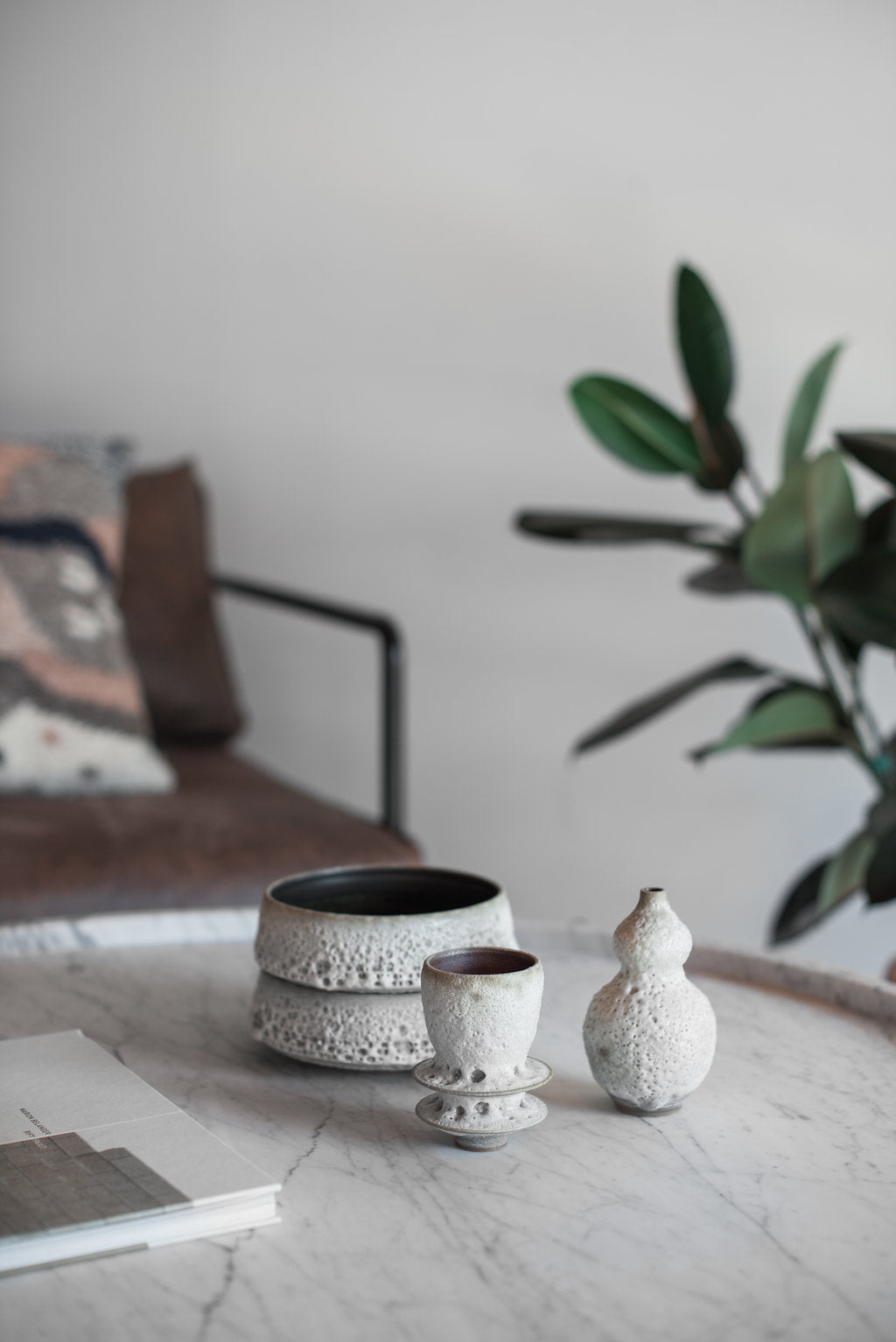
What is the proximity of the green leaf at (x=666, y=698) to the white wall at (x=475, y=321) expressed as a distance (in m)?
0.46

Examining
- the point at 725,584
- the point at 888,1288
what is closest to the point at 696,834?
the point at 725,584

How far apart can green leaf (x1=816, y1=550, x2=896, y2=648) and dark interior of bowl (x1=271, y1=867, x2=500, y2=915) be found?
76 centimetres

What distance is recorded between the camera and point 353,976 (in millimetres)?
653

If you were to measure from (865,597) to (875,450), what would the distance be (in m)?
0.14

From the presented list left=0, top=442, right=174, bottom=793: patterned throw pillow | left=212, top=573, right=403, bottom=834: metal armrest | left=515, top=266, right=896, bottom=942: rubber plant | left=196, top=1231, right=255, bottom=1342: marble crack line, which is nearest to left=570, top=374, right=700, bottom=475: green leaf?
left=515, top=266, right=896, bottom=942: rubber plant

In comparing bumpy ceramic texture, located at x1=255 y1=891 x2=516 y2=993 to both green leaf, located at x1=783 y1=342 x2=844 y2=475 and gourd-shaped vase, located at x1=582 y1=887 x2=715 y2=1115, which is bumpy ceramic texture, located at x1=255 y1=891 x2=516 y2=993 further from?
green leaf, located at x1=783 y1=342 x2=844 y2=475

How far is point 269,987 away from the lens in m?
0.69

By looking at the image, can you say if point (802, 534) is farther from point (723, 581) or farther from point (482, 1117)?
point (482, 1117)

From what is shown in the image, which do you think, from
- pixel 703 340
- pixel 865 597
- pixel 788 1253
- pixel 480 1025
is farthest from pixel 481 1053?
pixel 703 340

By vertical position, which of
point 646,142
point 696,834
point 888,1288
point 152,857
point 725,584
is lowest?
Answer: point 696,834

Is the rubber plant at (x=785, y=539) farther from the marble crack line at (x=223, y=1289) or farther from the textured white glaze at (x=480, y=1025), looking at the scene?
the marble crack line at (x=223, y=1289)

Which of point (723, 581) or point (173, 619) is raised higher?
point (723, 581)

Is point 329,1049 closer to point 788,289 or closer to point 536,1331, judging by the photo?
point 536,1331

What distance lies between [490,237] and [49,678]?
3.46ft
